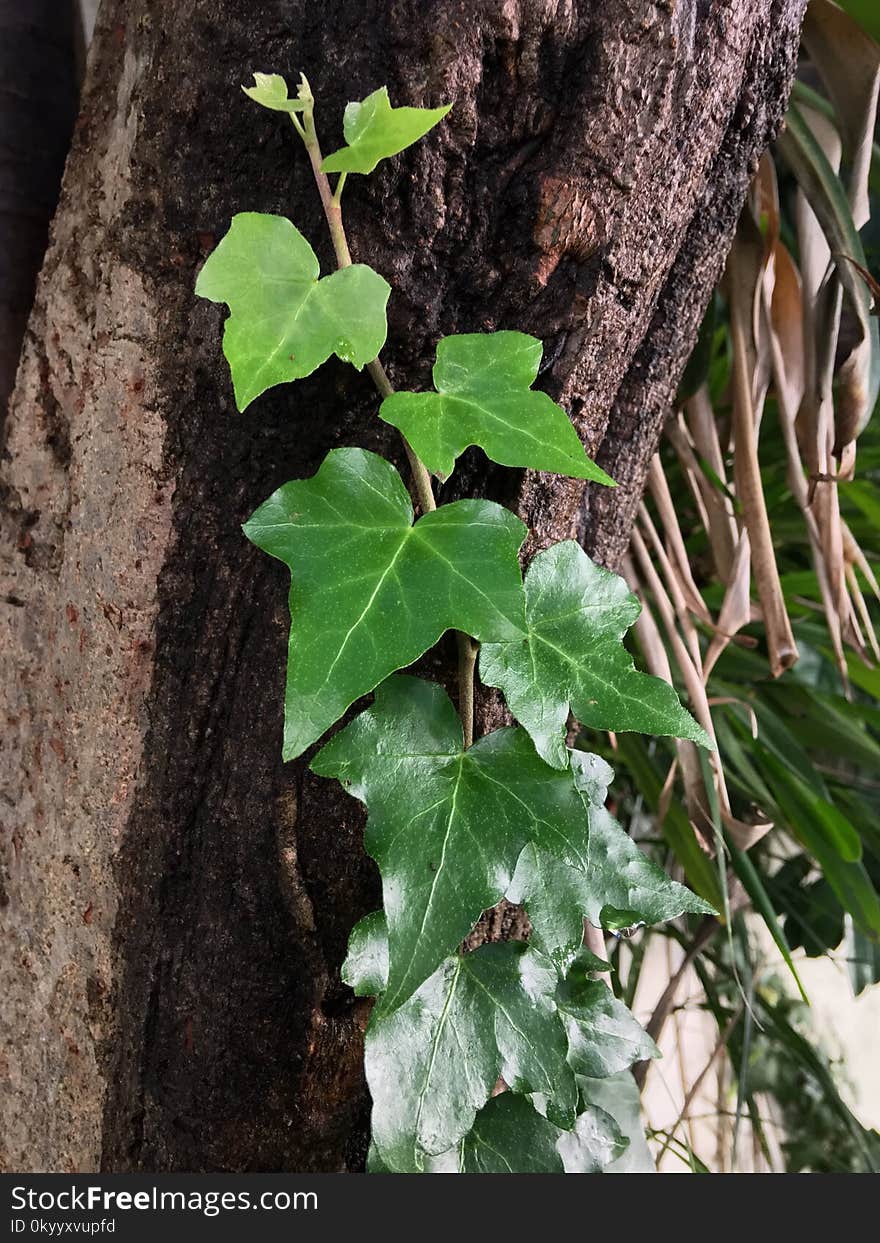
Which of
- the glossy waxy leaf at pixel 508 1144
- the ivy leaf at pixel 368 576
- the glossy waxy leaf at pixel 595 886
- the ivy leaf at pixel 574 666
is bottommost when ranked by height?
the glossy waxy leaf at pixel 508 1144

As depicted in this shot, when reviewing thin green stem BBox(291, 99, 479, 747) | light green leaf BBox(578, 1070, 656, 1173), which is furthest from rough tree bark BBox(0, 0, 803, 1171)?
light green leaf BBox(578, 1070, 656, 1173)

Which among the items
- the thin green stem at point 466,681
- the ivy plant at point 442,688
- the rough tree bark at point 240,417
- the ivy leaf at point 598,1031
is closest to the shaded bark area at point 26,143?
the rough tree bark at point 240,417

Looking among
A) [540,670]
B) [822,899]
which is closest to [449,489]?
[540,670]

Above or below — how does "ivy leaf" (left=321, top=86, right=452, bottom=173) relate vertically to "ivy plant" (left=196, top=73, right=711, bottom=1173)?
above

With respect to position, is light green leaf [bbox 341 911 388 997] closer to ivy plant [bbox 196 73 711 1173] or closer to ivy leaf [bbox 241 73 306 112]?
ivy plant [bbox 196 73 711 1173]

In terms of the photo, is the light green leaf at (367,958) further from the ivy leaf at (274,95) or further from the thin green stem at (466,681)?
the ivy leaf at (274,95)

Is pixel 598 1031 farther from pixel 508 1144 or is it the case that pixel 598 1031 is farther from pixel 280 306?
pixel 280 306

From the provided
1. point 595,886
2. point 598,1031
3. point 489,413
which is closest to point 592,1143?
point 598,1031
